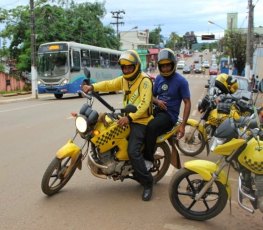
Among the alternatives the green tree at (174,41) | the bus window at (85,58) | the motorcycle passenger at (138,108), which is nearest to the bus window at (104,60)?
the bus window at (85,58)

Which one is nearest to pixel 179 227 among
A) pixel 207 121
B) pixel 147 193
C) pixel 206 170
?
pixel 206 170

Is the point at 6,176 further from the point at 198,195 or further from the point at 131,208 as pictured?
the point at 198,195

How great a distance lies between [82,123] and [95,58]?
23.4 metres

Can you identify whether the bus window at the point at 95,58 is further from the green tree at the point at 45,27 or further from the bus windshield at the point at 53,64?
the green tree at the point at 45,27

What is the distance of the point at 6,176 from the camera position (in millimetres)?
6340

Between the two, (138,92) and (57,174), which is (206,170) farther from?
(57,174)

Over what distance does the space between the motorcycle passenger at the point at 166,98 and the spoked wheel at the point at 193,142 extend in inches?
92.6

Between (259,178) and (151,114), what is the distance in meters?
1.80

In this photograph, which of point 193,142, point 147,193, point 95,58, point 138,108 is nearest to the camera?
point 138,108

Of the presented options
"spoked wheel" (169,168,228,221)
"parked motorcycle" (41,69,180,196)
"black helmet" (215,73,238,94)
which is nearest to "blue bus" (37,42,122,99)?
"black helmet" (215,73,238,94)

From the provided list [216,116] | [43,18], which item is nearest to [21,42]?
[43,18]

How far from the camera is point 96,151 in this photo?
5.26 m

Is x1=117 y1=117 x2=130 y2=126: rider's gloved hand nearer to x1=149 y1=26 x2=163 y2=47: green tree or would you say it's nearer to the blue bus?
the blue bus

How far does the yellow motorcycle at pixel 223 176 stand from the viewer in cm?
413
